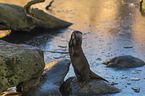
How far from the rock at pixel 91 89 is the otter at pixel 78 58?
0.45 ft

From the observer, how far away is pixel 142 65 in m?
7.84

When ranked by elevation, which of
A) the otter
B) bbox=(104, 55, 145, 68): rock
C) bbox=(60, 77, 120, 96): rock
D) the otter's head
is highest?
the otter's head

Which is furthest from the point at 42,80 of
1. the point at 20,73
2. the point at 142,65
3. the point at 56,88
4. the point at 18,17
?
the point at 18,17

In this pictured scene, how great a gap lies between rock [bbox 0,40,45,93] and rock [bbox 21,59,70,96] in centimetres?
35

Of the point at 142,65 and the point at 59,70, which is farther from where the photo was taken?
the point at 142,65

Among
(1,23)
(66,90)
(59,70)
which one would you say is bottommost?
(66,90)

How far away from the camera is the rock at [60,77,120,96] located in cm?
587

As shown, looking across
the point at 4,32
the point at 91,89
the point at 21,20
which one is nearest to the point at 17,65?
the point at 91,89

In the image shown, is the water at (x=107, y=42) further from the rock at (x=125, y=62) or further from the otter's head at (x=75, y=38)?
the otter's head at (x=75, y=38)

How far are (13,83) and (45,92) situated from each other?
2.61 feet

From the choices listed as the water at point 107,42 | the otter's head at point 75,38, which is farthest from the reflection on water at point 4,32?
the otter's head at point 75,38

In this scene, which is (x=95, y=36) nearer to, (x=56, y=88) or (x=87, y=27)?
(x=87, y=27)

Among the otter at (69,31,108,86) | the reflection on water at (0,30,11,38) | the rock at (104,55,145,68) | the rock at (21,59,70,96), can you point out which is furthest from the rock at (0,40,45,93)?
the reflection on water at (0,30,11,38)

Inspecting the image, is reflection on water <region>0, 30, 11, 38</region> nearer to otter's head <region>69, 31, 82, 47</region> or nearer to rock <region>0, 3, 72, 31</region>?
rock <region>0, 3, 72, 31</region>
